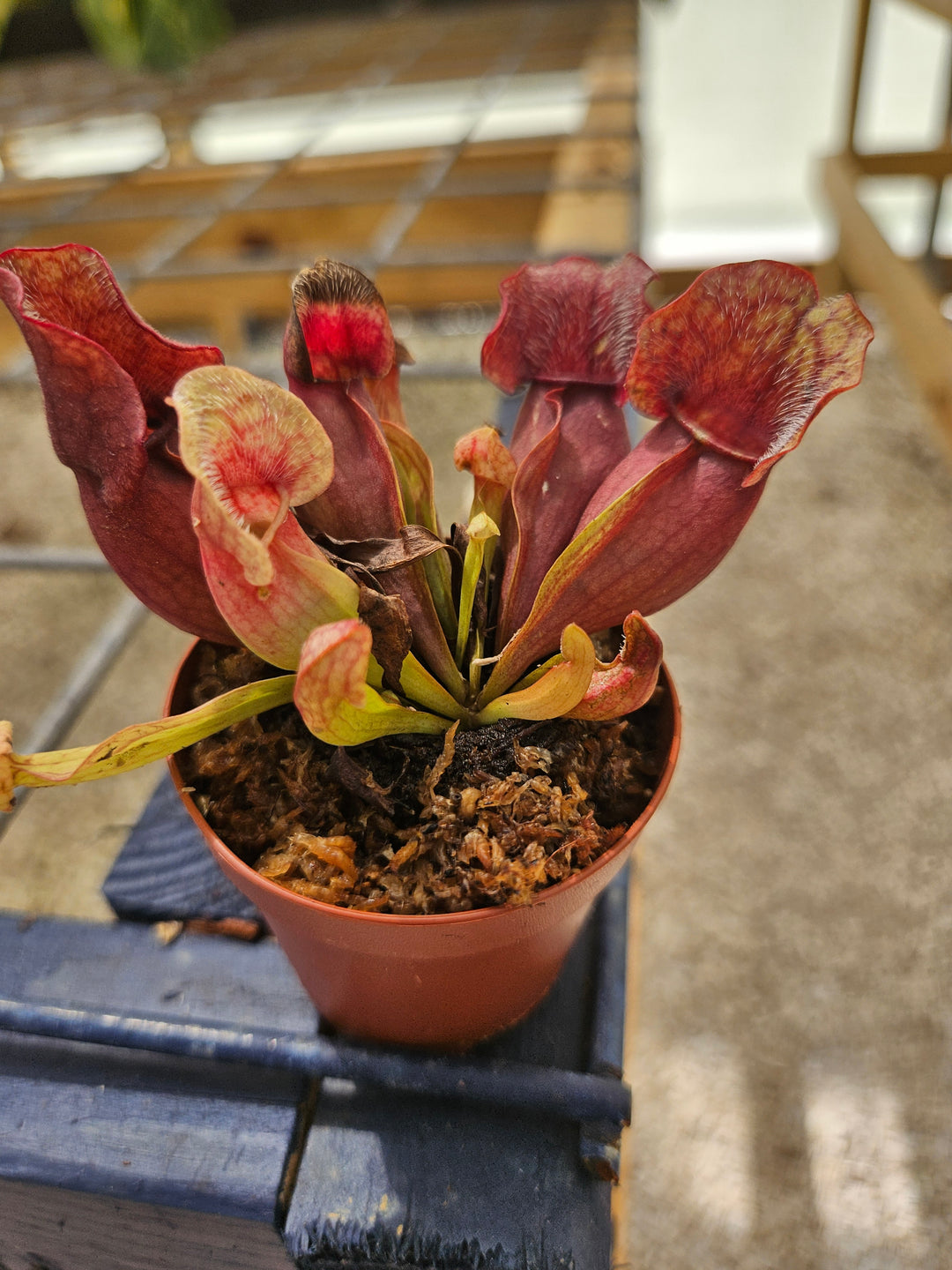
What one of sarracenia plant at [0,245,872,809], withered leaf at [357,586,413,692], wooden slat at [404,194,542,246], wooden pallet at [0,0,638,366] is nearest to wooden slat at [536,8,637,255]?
wooden pallet at [0,0,638,366]

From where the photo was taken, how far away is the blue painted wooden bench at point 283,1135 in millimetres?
371

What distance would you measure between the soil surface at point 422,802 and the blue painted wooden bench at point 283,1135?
12 cm

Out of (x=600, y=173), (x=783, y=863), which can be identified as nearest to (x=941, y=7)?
(x=600, y=173)

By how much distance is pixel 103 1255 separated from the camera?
1.40 ft

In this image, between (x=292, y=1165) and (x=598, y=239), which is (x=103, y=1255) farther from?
(x=598, y=239)

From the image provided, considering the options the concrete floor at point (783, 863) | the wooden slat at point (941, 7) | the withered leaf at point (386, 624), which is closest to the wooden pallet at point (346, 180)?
the wooden slat at point (941, 7)

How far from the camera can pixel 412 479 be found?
403 mm

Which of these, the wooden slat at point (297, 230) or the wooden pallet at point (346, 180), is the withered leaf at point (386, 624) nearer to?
the wooden pallet at point (346, 180)

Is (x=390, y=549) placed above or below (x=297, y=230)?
above

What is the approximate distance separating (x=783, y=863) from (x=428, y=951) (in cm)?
78

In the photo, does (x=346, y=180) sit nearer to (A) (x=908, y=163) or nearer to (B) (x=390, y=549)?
(A) (x=908, y=163)

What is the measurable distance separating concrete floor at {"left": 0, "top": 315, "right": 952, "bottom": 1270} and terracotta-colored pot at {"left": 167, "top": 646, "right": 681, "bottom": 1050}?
17cm

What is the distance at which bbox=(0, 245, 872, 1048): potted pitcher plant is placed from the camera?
0.30 m

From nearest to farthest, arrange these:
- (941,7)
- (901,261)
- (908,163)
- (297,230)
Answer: (941,7)
(901,261)
(908,163)
(297,230)
